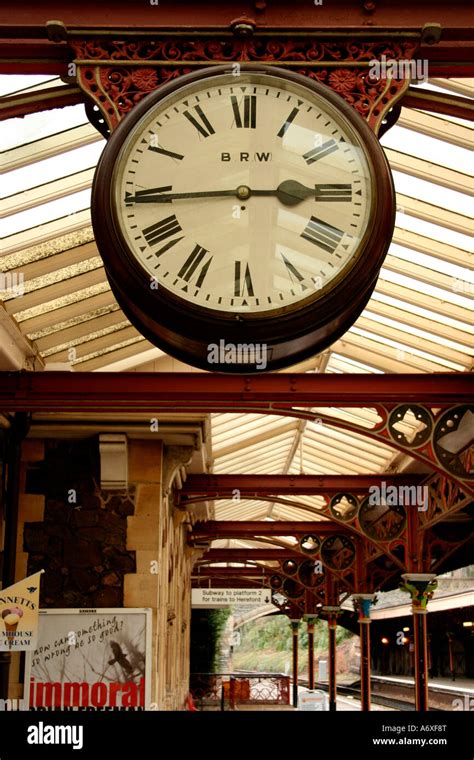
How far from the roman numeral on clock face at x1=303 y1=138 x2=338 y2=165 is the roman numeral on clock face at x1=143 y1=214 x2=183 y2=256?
0.38 m

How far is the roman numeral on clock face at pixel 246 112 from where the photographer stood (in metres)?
2.66

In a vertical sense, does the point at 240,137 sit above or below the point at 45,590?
above

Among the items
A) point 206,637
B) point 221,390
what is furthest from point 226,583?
point 221,390

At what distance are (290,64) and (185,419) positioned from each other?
631 centimetres

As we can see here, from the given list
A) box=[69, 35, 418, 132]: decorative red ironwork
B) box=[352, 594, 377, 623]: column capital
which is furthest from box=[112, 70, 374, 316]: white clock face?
box=[352, 594, 377, 623]: column capital

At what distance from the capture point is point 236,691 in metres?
26.4

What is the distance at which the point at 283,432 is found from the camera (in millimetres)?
14727

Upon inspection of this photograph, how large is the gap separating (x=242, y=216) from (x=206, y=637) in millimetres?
33235

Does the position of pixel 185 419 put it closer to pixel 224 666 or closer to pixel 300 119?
pixel 300 119

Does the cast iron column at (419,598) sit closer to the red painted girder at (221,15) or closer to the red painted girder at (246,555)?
the red painted girder at (246,555)

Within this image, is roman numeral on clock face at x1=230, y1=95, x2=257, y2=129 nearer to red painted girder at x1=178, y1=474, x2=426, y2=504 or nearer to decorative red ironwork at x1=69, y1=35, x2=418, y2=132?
decorative red ironwork at x1=69, y1=35, x2=418, y2=132

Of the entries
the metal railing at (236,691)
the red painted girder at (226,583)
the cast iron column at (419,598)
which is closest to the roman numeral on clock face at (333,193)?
the cast iron column at (419,598)

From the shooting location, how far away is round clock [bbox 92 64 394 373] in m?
2.47
